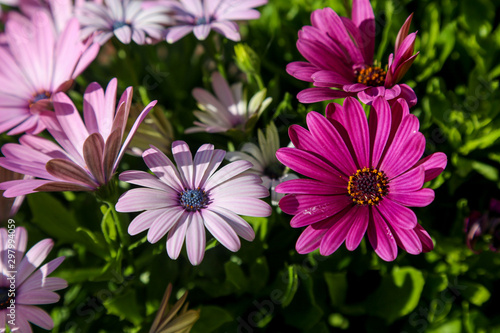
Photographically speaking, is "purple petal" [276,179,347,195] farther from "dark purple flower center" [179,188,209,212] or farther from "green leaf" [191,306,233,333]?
"green leaf" [191,306,233,333]

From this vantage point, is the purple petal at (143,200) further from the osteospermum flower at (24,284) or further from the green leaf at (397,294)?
the green leaf at (397,294)

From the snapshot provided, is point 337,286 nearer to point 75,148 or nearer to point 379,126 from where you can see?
point 379,126

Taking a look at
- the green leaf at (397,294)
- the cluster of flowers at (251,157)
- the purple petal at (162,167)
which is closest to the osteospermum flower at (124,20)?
the cluster of flowers at (251,157)

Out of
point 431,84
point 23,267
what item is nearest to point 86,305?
point 23,267

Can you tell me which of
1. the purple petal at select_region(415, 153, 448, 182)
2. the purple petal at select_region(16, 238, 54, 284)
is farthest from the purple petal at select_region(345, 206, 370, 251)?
the purple petal at select_region(16, 238, 54, 284)

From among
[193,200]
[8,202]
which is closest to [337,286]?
[193,200]

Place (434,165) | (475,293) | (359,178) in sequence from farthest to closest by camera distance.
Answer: (475,293) < (359,178) < (434,165)
